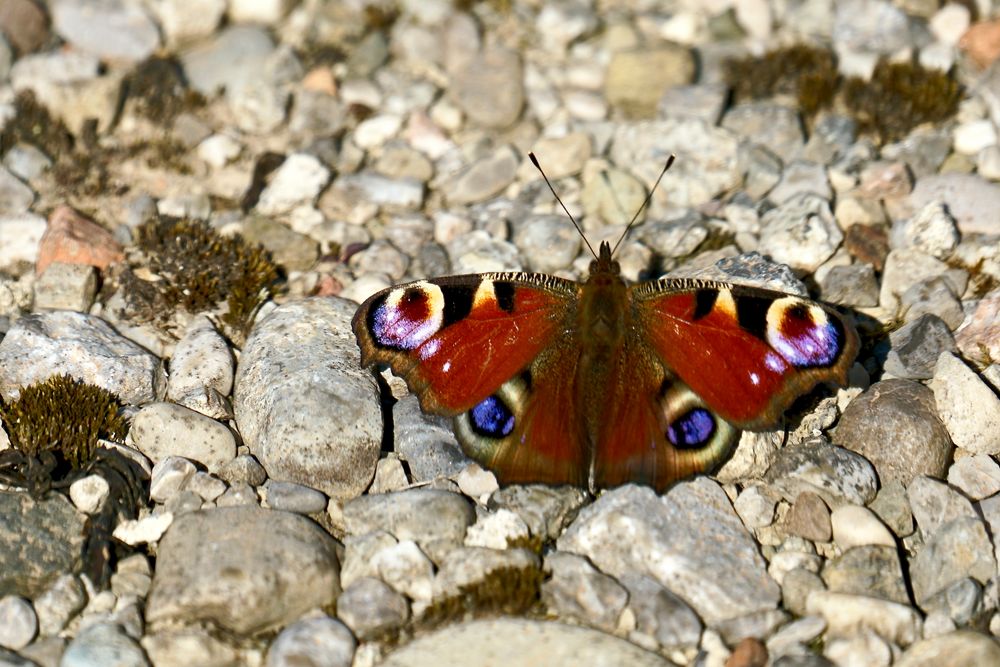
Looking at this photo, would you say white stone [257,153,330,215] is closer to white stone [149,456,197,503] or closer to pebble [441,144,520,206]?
pebble [441,144,520,206]

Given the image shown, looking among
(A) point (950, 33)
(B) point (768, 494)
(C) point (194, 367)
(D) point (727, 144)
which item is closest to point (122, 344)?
(C) point (194, 367)

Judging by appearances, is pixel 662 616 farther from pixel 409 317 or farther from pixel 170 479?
pixel 170 479

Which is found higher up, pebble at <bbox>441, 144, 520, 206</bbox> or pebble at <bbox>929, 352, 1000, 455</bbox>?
pebble at <bbox>929, 352, 1000, 455</bbox>

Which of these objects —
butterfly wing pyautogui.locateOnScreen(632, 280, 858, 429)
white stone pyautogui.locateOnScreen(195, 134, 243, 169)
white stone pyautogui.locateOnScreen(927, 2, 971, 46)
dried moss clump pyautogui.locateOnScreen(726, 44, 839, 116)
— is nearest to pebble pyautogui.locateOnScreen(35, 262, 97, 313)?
white stone pyautogui.locateOnScreen(195, 134, 243, 169)

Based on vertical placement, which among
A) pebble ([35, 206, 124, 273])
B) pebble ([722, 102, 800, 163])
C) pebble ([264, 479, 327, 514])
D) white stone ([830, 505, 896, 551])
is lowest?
pebble ([35, 206, 124, 273])

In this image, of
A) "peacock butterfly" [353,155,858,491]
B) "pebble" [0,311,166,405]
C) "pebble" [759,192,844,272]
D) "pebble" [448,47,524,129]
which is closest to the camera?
"peacock butterfly" [353,155,858,491]

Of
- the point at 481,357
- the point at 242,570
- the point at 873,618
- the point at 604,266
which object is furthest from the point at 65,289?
the point at 873,618

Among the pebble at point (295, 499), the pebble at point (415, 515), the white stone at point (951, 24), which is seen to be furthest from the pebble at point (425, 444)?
the white stone at point (951, 24)
